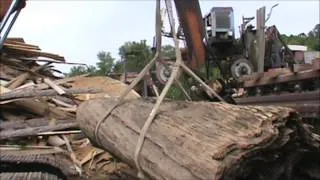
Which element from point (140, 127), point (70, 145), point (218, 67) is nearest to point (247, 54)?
point (218, 67)

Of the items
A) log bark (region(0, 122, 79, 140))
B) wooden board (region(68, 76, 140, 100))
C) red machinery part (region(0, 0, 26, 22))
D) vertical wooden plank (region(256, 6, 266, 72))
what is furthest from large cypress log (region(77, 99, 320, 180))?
vertical wooden plank (region(256, 6, 266, 72))

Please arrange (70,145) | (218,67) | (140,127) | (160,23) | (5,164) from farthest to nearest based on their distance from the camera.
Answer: (218,67) → (70,145) → (5,164) → (160,23) → (140,127)

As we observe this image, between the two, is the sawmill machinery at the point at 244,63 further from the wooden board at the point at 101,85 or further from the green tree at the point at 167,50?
the wooden board at the point at 101,85

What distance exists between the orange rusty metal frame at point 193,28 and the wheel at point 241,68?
203cm

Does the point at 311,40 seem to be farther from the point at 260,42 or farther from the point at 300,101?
the point at 300,101

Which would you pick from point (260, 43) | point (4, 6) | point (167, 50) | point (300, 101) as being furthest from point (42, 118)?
point (260, 43)

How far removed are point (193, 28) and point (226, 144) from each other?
5665 mm

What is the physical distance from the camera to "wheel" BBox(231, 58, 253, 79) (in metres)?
11.1

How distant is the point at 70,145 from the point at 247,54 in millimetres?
4809

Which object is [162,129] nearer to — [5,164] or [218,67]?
[5,164]

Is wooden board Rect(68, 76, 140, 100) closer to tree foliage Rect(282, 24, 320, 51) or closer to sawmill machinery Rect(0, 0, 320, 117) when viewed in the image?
sawmill machinery Rect(0, 0, 320, 117)

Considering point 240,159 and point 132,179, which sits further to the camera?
point 132,179

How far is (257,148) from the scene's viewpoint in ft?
9.64

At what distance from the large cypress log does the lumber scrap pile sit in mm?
1969
